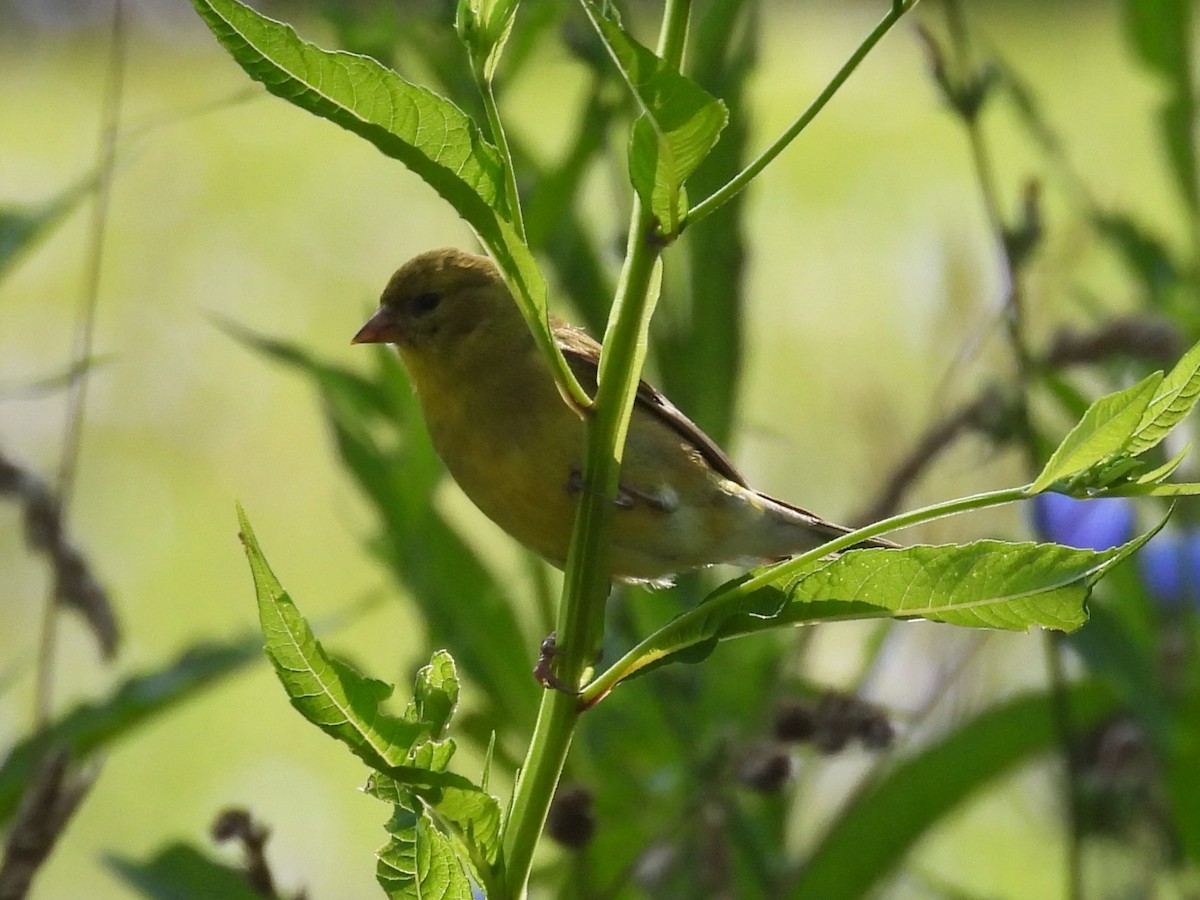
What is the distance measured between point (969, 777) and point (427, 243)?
5883 millimetres

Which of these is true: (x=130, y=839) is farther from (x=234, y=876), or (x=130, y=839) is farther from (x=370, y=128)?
(x=370, y=128)

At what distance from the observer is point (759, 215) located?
8164 millimetres

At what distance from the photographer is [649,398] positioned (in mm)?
2490

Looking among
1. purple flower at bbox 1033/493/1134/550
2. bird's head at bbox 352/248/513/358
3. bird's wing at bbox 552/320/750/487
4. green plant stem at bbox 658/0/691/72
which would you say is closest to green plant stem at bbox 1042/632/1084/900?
purple flower at bbox 1033/493/1134/550

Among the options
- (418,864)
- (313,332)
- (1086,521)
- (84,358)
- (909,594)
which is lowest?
(418,864)

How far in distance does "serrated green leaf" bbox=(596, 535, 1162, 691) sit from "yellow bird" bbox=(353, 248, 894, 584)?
95 centimetres

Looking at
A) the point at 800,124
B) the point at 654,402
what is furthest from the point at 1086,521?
the point at 800,124

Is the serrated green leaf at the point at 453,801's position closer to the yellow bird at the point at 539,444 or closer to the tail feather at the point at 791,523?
the yellow bird at the point at 539,444

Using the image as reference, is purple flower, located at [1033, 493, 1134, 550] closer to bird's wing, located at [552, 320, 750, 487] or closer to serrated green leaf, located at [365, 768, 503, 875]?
A: bird's wing, located at [552, 320, 750, 487]

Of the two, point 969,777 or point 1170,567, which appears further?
point 1170,567

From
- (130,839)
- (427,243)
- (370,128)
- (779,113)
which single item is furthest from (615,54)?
(779,113)

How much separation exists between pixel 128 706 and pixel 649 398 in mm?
820

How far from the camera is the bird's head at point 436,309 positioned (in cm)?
265

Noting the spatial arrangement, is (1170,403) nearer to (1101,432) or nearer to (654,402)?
(1101,432)
